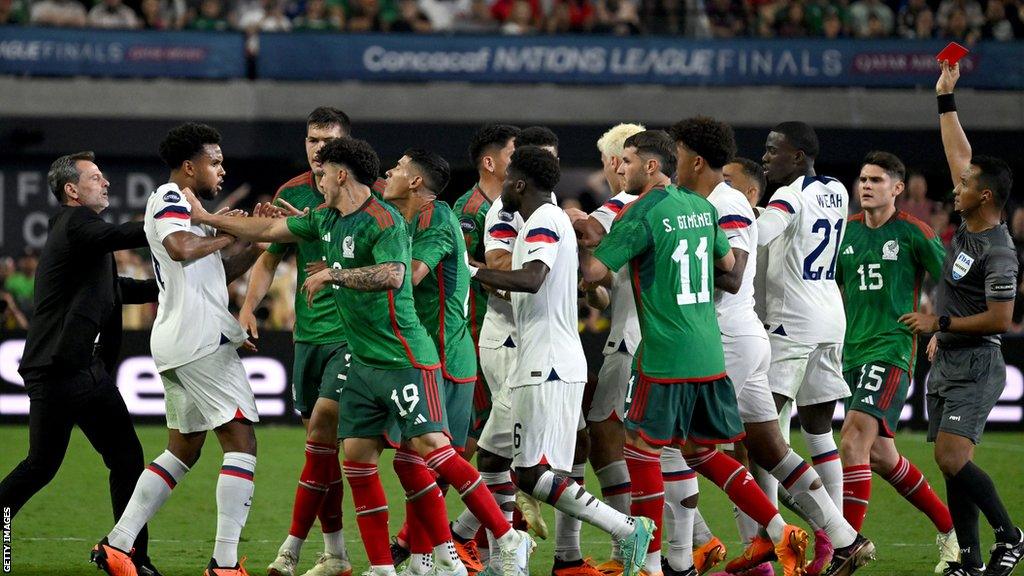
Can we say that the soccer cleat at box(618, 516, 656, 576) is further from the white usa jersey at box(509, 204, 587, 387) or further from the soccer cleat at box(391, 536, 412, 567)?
the soccer cleat at box(391, 536, 412, 567)

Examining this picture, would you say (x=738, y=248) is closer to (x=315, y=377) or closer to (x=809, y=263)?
(x=809, y=263)

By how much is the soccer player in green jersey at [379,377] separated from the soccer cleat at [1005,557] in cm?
272

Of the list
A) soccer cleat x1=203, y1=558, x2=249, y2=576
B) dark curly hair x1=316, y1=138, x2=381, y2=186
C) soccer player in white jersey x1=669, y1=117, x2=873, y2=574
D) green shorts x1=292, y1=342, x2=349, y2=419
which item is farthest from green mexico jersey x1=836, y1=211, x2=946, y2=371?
soccer cleat x1=203, y1=558, x2=249, y2=576

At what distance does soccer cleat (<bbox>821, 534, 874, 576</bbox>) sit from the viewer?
7.16 meters

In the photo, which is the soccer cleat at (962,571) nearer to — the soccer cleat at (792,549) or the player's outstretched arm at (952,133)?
the soccer cleat at (792,549)

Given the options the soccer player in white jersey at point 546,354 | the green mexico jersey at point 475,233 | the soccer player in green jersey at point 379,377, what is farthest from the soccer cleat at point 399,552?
the green mexico jersey at point 475,233

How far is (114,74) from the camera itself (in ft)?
67.3

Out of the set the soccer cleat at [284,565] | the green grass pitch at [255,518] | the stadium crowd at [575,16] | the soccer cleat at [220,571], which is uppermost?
the stadium crowd at [575,16]

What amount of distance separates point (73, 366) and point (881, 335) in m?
4.69

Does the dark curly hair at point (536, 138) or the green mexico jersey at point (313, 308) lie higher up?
the dark curly hair at point (536, 138)

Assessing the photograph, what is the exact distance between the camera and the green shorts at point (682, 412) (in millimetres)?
6879

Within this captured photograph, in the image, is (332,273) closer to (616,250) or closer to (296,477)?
(616,250)

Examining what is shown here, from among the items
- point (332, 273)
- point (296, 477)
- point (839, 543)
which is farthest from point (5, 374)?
point (839, 543)

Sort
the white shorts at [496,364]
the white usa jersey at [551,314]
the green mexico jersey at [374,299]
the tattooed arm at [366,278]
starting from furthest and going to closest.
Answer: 1. the white shorts at [496,364]
2. the white usa jersey at [551,314]
3. the green mexico jersey at [374,299]
4. the tattooed arm at [366,278]
